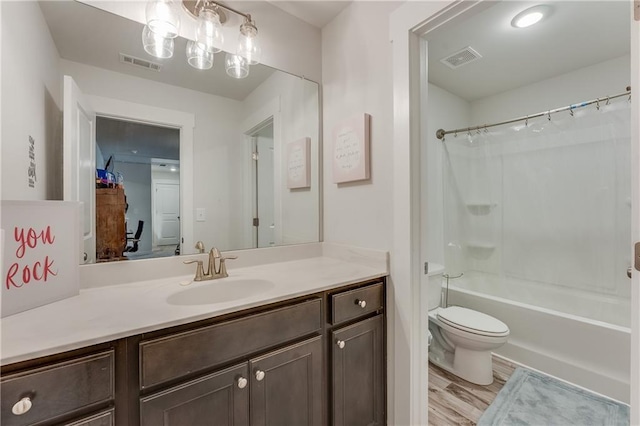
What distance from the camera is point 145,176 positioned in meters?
1.25

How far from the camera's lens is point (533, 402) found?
1587mm

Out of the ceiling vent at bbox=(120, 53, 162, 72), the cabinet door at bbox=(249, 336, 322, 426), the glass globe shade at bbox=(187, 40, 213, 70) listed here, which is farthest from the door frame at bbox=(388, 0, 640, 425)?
the ceiling vent at bbox=(120, 53, 162, 72)

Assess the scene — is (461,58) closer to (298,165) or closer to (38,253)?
(298,165)

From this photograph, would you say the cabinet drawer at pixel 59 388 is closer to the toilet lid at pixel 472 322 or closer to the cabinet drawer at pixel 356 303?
the cabinet drawer at pixel 356 303

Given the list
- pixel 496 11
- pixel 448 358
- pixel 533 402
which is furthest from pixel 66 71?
pixel 533 402

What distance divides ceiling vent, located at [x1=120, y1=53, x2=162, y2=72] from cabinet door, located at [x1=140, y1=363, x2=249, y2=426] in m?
1.36

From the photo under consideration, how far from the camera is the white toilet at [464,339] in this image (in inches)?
67.3

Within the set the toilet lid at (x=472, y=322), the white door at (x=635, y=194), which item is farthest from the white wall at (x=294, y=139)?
the white door at (x=635, y=194)

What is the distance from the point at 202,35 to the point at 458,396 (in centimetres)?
254

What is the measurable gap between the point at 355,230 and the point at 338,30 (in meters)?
1.28

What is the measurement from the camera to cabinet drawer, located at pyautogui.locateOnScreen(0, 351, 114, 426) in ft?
1.84

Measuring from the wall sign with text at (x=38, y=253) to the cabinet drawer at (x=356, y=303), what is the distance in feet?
3.22

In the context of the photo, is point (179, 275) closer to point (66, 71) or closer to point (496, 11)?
point (66, 71)

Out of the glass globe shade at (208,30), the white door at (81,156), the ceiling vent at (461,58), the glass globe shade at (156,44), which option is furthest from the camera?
the ceiling vent at (461,58)
